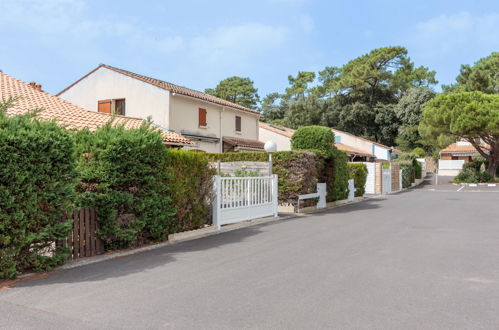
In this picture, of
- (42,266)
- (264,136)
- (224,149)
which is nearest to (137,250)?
(42,266)

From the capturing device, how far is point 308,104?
2110 inches

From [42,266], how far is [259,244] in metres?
4.13

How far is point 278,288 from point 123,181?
384 centimetres

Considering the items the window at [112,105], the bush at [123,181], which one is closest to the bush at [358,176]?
the window at [112,105]

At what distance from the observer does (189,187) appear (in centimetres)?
930

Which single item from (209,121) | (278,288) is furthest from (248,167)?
(209,121)

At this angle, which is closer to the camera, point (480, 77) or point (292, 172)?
point (292, 172)

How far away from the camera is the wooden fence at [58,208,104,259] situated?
673 cm

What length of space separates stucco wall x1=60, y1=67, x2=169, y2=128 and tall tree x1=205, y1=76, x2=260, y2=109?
34748mm

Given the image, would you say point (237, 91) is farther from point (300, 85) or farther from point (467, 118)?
point (467, 118)

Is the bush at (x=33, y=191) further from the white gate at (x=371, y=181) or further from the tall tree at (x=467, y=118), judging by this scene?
the tall tree at (x=467, y=118)

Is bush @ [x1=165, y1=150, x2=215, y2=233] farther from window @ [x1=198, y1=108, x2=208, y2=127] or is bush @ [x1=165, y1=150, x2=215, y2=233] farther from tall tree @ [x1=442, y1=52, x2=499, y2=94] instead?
tall tree @ [x1=442, y1=52, x2=499, y2=94]

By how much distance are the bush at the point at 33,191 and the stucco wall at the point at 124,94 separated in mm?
16722

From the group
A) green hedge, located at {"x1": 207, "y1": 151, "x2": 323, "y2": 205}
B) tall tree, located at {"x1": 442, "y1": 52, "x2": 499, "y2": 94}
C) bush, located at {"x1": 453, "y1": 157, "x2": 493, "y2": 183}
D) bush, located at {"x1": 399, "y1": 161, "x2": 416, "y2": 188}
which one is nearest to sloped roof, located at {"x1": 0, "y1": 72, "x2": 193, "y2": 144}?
green hedge, located at {"x1": 207, "y1": 151, "x2": 323, "y2": 205}
